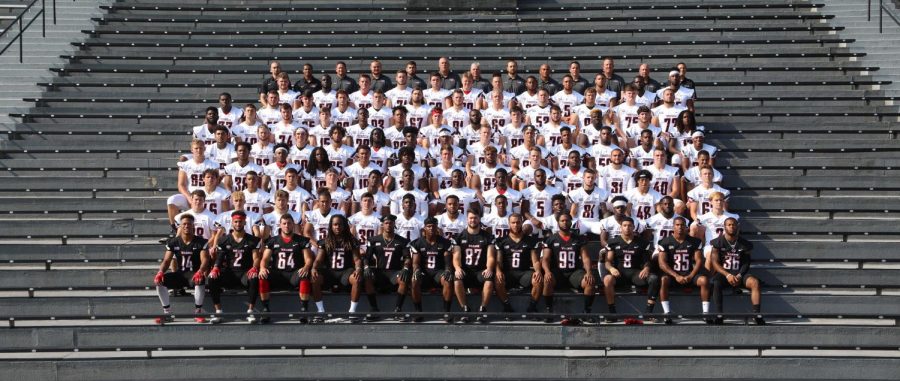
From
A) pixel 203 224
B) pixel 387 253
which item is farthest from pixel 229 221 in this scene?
pixel 387 253

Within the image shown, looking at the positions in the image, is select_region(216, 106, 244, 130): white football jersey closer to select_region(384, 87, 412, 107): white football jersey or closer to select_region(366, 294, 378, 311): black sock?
select_region(384, 87, 412, 107): white football jersey

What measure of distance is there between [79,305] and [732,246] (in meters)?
6.24

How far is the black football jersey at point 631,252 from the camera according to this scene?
1405cm

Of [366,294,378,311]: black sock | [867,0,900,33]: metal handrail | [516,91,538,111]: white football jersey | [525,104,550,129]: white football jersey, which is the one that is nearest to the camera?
[366,294,378,311]: black sock

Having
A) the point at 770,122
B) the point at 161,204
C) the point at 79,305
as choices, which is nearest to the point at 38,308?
the point at 79,305

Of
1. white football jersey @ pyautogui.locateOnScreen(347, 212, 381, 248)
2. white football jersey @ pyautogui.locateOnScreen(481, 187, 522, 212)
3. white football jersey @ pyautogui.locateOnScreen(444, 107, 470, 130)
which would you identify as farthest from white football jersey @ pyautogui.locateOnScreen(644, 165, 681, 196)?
white football jersey @ pyautogui.locateOnScreen(347, 212, 381, 248)

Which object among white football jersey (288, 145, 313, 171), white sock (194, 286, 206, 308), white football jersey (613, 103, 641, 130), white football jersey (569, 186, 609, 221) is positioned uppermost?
white football jersey (613, 103, 641, 130)

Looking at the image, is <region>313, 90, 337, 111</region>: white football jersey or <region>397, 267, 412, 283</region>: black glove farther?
<region>313, 90, 337, 111</region>: white football jersey

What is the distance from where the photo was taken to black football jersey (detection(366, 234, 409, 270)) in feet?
46.4

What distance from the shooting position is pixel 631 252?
1405 cm

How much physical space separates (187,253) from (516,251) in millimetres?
3134

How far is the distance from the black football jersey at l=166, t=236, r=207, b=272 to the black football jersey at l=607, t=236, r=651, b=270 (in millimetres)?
3924

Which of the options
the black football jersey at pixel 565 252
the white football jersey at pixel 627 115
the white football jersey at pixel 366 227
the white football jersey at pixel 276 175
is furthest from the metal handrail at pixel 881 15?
the white football jersey at pixel 276 175

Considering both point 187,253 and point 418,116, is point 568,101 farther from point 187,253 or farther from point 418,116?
point 187,253
